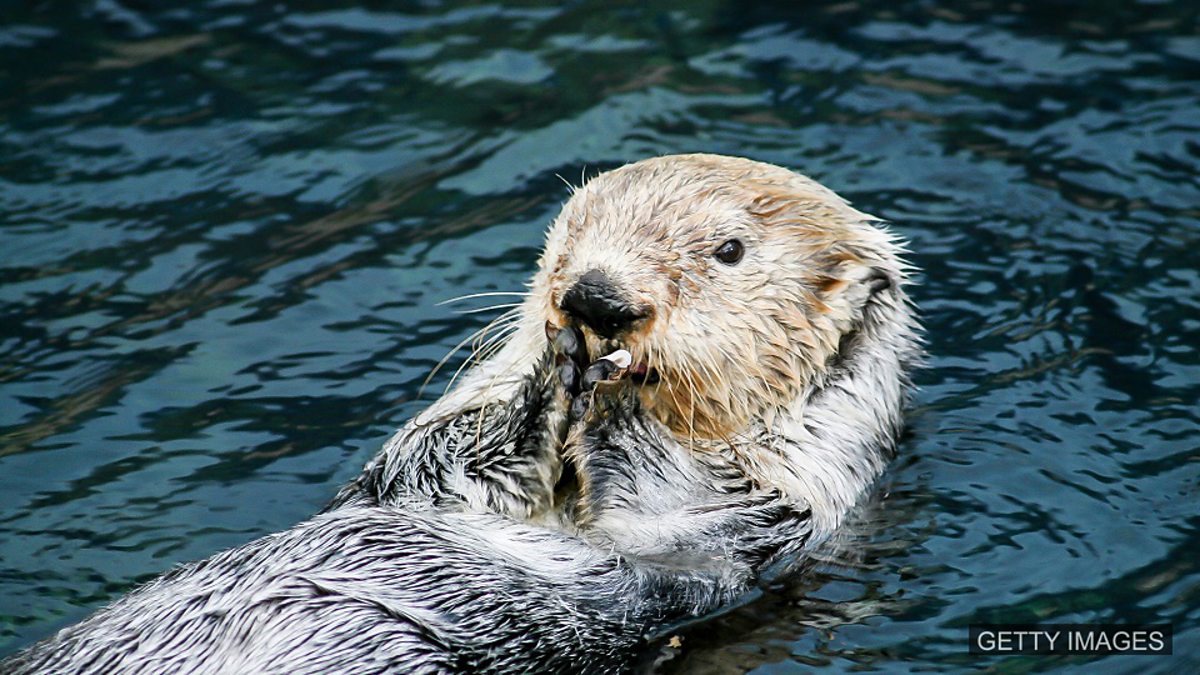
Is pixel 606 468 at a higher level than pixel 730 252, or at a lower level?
lower

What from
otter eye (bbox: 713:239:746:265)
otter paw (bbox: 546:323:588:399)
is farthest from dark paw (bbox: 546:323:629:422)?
otter eye (bbox: 713:239:746:265)

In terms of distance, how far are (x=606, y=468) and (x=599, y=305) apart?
601 mm

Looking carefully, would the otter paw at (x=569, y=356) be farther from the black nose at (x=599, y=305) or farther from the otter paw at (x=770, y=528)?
the otter paw at (x=770, y=528)

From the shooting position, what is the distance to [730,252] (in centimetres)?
502

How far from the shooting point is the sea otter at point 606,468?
166 inches

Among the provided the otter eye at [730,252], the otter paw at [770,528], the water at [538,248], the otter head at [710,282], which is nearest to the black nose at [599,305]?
the otter head at [710,282]

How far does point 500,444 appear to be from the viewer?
16.1 feet

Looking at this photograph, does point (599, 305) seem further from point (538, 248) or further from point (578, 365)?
point (538, 248)
